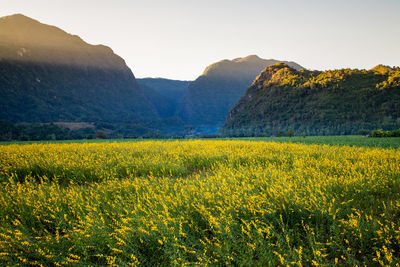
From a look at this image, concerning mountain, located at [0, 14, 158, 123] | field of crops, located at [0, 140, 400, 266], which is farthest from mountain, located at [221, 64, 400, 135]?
mountain, located at [0, 14, 158, 123]

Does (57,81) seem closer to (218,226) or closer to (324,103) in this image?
(324,103)

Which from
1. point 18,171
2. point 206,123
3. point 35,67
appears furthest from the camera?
point 206,123

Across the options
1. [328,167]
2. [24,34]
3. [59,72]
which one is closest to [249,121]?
[328,167]

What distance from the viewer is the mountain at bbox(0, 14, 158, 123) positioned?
10444 cm

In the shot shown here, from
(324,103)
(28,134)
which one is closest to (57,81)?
(28,134)

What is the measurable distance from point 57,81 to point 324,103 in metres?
159

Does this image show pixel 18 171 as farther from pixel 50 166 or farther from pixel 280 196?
pixel 280 196

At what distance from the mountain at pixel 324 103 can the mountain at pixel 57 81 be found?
92.5 m

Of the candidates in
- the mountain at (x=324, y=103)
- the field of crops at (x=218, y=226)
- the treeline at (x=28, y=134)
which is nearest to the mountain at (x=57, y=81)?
the treeline at (x=28, y=134)

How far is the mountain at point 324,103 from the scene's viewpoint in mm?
58031

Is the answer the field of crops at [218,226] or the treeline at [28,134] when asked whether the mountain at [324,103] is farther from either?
the field of crops at [218,226]

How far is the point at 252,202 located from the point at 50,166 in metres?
7.89

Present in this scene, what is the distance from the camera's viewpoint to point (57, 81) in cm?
13425

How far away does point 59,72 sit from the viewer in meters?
144
